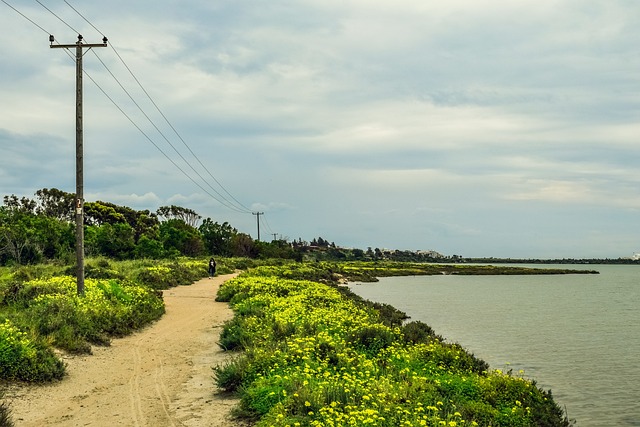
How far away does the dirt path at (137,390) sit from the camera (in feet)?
32.6

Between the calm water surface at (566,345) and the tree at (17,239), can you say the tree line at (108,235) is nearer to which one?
the tree at (17,239)

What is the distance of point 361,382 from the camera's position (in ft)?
33.2

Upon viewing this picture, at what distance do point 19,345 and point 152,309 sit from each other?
431 inches

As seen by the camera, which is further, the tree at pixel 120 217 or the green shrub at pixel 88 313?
the tree at pixel 120 217

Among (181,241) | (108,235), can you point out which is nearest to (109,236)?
(108,235)

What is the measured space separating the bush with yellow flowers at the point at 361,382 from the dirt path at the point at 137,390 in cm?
62

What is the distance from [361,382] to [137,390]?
16.5ft

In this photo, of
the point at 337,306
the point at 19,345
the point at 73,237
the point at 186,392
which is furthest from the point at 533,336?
the point at 73,237

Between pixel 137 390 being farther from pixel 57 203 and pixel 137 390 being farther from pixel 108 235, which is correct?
pixel 57 203

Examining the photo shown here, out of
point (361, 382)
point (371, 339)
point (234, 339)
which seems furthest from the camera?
point (234, 339)

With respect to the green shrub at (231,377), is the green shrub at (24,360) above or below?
above

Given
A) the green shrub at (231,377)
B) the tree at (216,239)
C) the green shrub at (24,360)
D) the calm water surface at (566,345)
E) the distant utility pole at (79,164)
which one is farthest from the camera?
the tree at (216,239)

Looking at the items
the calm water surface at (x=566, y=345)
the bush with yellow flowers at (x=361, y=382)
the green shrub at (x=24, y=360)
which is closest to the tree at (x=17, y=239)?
the calm water surface at (x=566, y=345)

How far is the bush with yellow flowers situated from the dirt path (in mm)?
620
